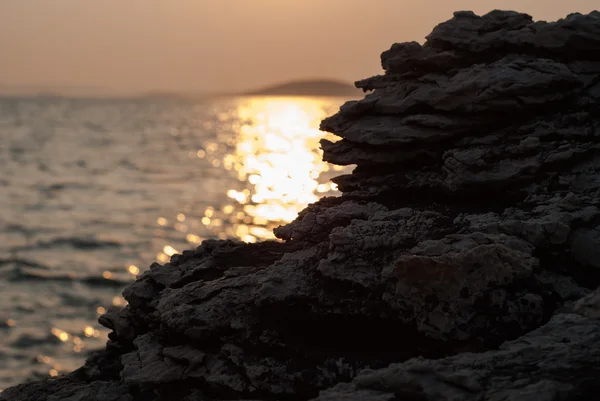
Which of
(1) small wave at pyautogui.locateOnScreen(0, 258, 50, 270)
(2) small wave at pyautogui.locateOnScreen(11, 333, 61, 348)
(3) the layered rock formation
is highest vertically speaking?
(3) the layered rock formation

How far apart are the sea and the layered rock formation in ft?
50.0

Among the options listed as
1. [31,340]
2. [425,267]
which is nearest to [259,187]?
[31,340]

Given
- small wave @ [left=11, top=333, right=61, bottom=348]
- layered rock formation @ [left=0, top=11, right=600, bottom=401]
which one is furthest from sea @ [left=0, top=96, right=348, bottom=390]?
layered rock formation @ [left=0, top=11, right=600, bottom=401]

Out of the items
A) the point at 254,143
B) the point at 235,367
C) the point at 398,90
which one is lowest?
the point at 235,367

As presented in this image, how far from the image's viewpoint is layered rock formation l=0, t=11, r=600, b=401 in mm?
5785

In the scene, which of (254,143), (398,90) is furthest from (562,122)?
(254,143)

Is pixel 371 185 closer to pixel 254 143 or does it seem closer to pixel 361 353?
pixel 361 353

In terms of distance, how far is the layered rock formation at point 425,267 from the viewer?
228 inches

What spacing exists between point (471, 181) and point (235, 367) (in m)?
3.70

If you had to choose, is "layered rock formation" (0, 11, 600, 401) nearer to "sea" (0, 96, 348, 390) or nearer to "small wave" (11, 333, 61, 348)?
"sea" (0, 96, 348, 390)

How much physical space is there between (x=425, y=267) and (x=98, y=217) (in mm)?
43228

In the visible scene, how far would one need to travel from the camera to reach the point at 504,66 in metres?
8.48

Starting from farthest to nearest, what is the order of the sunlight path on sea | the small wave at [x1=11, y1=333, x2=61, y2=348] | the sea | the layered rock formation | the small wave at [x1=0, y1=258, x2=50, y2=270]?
the sunlight path on sea, the small wave at [x1=0, y1=258, x2=50, y2=270], the sea, the small wave at [x1=11, y1=333, x2=61, y2=348], the layered rock formation

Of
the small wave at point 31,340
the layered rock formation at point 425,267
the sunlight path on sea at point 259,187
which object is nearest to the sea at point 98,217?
the small wave at point 31,340
